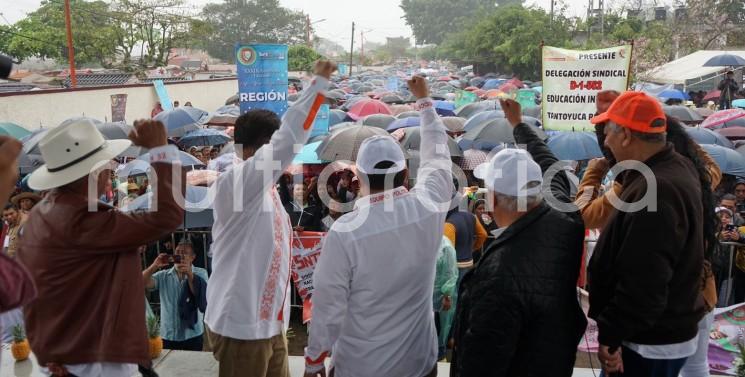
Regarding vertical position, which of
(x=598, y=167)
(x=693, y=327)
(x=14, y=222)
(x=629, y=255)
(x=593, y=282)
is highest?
(x=598, y=167)

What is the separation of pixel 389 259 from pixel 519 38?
140ft

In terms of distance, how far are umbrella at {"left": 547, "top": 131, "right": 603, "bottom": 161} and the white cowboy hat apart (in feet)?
25.9

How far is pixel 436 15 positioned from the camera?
398 ft

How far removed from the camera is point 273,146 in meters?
2.59

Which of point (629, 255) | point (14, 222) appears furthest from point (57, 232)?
point (14, 222)

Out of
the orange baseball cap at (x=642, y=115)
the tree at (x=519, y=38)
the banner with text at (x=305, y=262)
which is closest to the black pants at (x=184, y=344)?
the banner with text at (x=305, y=262)

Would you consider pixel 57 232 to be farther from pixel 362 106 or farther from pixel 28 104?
pixel 28 104

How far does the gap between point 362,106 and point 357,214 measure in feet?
43.1

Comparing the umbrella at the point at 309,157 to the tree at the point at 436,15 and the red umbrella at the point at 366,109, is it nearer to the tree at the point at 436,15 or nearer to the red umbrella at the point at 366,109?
the red umbrella at the point at 366,109

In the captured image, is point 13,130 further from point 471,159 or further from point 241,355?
point 241,355

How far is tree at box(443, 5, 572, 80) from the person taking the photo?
4030cm

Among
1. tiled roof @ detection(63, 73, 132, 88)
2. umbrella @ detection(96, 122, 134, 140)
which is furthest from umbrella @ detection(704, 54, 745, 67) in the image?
tiled roof @ detection(63, 73, 132, 88)

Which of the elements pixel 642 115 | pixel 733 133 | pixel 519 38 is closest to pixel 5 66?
pixel 642 115

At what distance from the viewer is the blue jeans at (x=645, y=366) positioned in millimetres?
2711
